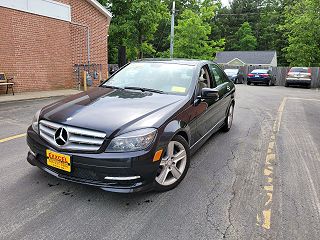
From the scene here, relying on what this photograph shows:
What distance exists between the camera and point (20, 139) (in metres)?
5.66

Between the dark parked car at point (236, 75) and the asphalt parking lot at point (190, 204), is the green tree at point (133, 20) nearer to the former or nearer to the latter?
the dark parked car at point (236, 75)

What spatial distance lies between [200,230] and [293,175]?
208 cm

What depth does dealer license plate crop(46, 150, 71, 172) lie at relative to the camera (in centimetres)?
316

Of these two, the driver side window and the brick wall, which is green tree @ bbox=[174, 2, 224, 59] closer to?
the brick wall

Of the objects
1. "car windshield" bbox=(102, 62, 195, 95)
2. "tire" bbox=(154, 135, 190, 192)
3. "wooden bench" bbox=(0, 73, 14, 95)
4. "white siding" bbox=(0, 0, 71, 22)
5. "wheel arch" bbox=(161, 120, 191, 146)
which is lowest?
"tire" bbox=(154, 135, 190, 192)

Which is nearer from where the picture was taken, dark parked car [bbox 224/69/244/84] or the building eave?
the building eave

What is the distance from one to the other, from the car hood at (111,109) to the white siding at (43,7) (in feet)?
30.4

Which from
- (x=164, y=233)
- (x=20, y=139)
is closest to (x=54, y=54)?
(x=20, y=139)

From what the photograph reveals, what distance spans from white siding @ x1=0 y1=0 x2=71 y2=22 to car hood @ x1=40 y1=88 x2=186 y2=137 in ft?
30.4

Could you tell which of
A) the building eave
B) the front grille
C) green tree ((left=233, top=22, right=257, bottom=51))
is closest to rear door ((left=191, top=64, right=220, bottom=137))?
the front grille

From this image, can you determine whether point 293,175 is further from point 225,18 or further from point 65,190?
point 225,18

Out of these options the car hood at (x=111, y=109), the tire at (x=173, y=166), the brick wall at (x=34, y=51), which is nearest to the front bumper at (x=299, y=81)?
the brick wall at (x=34, y=51)

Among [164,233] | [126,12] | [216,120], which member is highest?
[126,12]

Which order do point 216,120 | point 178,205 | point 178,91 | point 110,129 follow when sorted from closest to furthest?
point 110,129
point 178,205
point 178,91
point 216,120
